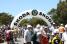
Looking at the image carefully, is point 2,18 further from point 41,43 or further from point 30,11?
point 41,43

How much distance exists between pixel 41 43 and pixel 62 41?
108 centimetres

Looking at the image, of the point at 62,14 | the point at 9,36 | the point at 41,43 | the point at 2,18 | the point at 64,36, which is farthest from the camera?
the point at 2,18

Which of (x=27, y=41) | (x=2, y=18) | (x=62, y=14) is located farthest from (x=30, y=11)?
(x=2, y=18)

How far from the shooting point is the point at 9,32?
20609mm

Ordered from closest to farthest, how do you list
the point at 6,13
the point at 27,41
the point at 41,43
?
the point at 41,43
the point at 27,41
the point at 6,13

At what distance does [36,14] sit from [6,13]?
315ft

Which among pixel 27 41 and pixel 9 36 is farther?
pixel 9 36

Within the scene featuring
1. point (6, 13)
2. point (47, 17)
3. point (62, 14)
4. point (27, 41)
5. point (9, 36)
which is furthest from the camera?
point (6, 13)

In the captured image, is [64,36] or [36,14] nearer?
[64,36]

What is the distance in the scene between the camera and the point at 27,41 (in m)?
17.5

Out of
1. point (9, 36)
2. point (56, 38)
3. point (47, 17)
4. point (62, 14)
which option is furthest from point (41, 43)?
point (62, 14)

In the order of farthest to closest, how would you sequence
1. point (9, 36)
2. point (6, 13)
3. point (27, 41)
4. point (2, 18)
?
point (6, 13), point (2, 18), point (9, 36), point (27, 41)

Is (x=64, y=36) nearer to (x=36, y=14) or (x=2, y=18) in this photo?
(x=36, y=14)

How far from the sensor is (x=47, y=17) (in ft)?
117
